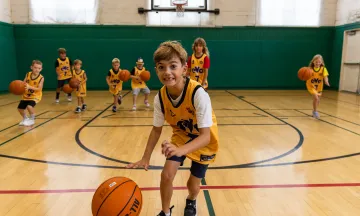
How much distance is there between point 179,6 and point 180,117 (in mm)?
10722

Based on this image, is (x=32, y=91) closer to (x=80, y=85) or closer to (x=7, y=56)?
(x=80, y=85)

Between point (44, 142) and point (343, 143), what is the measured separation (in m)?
4.69

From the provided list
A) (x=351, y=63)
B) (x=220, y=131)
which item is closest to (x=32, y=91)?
(x=220, y=131)

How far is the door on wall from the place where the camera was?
11977mm

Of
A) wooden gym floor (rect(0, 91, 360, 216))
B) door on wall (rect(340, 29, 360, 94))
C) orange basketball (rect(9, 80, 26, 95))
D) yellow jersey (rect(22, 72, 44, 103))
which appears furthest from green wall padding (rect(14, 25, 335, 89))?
orange basketball (rect(9, 80, 26, 95))

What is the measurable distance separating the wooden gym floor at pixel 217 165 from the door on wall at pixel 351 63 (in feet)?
18.5

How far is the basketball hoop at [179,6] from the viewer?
12203 mm

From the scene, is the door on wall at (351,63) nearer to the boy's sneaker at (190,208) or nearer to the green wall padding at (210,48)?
the green wall padding at (210,48)

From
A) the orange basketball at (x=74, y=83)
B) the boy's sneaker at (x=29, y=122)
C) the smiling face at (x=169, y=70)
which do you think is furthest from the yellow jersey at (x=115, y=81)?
the smiling face at (x=169, y=70)

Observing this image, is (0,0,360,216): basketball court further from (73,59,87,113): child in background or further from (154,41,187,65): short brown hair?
(154,41,187,65): short brown hair

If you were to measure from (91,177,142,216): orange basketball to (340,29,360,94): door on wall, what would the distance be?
11997 millimetres

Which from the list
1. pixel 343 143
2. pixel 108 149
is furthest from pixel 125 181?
pixel 343 143

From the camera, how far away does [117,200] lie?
215 centimetres

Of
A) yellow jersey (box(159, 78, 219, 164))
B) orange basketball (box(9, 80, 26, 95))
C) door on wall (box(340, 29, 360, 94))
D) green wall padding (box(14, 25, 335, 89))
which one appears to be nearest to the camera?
yellow jersey (box(159, 78, 219, 164))
